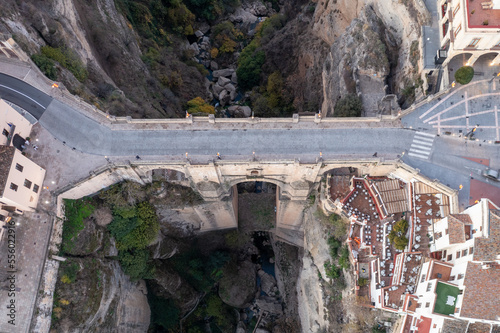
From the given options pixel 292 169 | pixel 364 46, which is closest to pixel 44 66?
pixel 292 169

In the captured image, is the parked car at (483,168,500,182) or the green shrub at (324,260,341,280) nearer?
the parked car at (483,168,500,182)

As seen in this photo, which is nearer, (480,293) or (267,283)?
(480,293)

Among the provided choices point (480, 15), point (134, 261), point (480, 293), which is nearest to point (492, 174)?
point (480, 293)

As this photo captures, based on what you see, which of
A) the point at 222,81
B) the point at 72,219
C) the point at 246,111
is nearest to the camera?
the point at 72,219

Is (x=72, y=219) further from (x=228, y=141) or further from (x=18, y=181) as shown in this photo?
(x=228, y=141)

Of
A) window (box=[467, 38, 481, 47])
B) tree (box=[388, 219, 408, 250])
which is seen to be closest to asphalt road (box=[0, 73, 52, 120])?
tree (box=[388, 219, 408, 250])

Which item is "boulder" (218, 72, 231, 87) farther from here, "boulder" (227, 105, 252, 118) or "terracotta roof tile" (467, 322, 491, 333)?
"terracotta roof tile" (467, 322, 491, 333)
